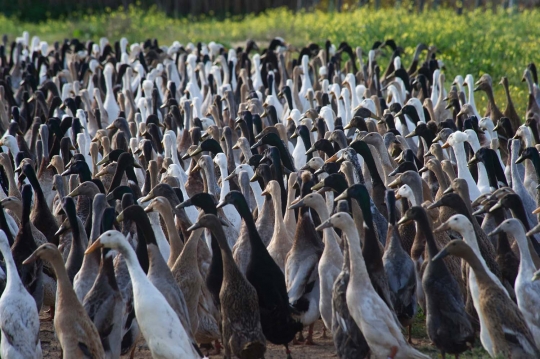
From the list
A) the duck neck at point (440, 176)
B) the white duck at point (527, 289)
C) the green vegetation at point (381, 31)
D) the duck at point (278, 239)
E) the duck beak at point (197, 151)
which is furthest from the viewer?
the green vegetation at point (381, 31)

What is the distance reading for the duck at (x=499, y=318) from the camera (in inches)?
248

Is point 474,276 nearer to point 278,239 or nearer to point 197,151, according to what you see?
point 278,239

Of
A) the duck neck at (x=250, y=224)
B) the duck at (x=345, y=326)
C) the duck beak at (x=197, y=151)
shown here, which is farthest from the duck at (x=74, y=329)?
the duck beak at (x=197, y=151)

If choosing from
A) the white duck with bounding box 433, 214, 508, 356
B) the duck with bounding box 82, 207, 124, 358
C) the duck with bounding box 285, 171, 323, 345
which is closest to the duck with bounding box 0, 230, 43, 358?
the duck with bounding box 82, 207, 124, 358

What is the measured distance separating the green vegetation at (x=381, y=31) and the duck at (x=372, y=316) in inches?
414

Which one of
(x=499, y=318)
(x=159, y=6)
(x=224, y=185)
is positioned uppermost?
(x=499, y=318)

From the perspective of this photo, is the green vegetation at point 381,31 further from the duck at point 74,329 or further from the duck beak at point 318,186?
the duck at point 74,329

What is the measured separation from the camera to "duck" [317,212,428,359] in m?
6.34

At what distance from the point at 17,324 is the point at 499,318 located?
3513 mm

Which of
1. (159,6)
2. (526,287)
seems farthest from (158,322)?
(159,6)

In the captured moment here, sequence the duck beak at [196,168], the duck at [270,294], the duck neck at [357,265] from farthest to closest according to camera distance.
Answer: the duck beak at [196,168], the duck at [270,294], the duck neck at [357,265]

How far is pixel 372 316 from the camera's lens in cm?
638

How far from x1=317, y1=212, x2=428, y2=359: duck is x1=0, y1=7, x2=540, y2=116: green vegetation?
34.5 ft

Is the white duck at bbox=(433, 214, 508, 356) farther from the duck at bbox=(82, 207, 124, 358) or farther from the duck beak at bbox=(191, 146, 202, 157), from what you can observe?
the duck beak at bbox=(191, 146, 202, 157)
